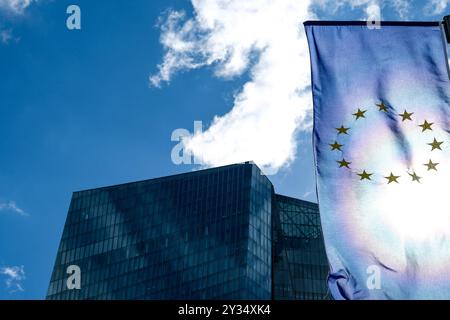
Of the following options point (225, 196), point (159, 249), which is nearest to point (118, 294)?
point (159, 249)

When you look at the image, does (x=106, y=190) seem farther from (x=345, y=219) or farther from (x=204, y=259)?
(x=345, y=219)

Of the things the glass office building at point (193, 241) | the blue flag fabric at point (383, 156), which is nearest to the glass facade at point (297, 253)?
the glass office building at point (193, 241)

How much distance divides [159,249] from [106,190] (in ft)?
75.0

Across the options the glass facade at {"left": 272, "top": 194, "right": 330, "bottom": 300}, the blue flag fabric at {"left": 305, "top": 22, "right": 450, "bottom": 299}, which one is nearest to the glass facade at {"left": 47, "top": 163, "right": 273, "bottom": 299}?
the glass facade at {"left": 272, "top": 194, "right": 330, "bottom": 300}

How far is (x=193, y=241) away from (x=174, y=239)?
4.36 m

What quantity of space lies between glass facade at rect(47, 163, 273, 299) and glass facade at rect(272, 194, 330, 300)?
7.43m

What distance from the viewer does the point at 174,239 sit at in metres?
127

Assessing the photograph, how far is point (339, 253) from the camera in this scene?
21266mm

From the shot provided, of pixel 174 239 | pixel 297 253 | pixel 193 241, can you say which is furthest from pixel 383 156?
pixel 297 253

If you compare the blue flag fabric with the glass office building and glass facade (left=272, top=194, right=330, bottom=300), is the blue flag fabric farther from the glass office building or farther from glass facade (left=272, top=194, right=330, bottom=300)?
glass facade (left=272, top=194, right=330, bottom=300)

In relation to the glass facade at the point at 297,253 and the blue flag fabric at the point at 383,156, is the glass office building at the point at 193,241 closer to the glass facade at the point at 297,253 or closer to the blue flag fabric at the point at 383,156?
the glass facade at the point at 297,253

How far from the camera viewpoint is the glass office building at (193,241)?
116875 millimetres

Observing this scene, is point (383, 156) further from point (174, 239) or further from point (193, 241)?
point (174, 239)

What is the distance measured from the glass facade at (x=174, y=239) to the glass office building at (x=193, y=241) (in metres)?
0.20
